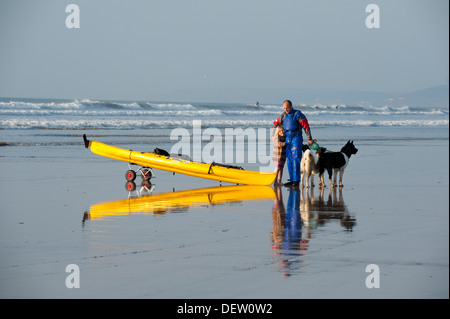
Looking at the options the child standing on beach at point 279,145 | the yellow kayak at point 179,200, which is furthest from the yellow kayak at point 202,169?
the child standing on beach at point 279,145

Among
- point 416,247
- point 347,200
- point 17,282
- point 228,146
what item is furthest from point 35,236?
point 228,146

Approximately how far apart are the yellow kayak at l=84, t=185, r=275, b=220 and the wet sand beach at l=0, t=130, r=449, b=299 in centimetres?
5

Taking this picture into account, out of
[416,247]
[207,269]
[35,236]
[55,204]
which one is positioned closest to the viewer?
[207,269]

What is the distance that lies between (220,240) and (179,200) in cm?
383

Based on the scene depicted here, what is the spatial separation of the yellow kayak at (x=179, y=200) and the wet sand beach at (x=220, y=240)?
0.05 m

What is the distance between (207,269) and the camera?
7543mm

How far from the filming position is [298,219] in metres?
10.6

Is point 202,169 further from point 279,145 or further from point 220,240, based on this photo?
point 220,240

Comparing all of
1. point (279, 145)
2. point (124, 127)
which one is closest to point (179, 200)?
point (279, 145)

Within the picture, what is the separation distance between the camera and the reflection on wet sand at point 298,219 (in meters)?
8.12

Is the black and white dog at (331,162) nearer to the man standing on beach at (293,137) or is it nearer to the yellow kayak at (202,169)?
the man standing on beach at (293,137)

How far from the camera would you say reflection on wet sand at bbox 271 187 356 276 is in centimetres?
812

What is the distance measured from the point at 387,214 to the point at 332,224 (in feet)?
4.52
